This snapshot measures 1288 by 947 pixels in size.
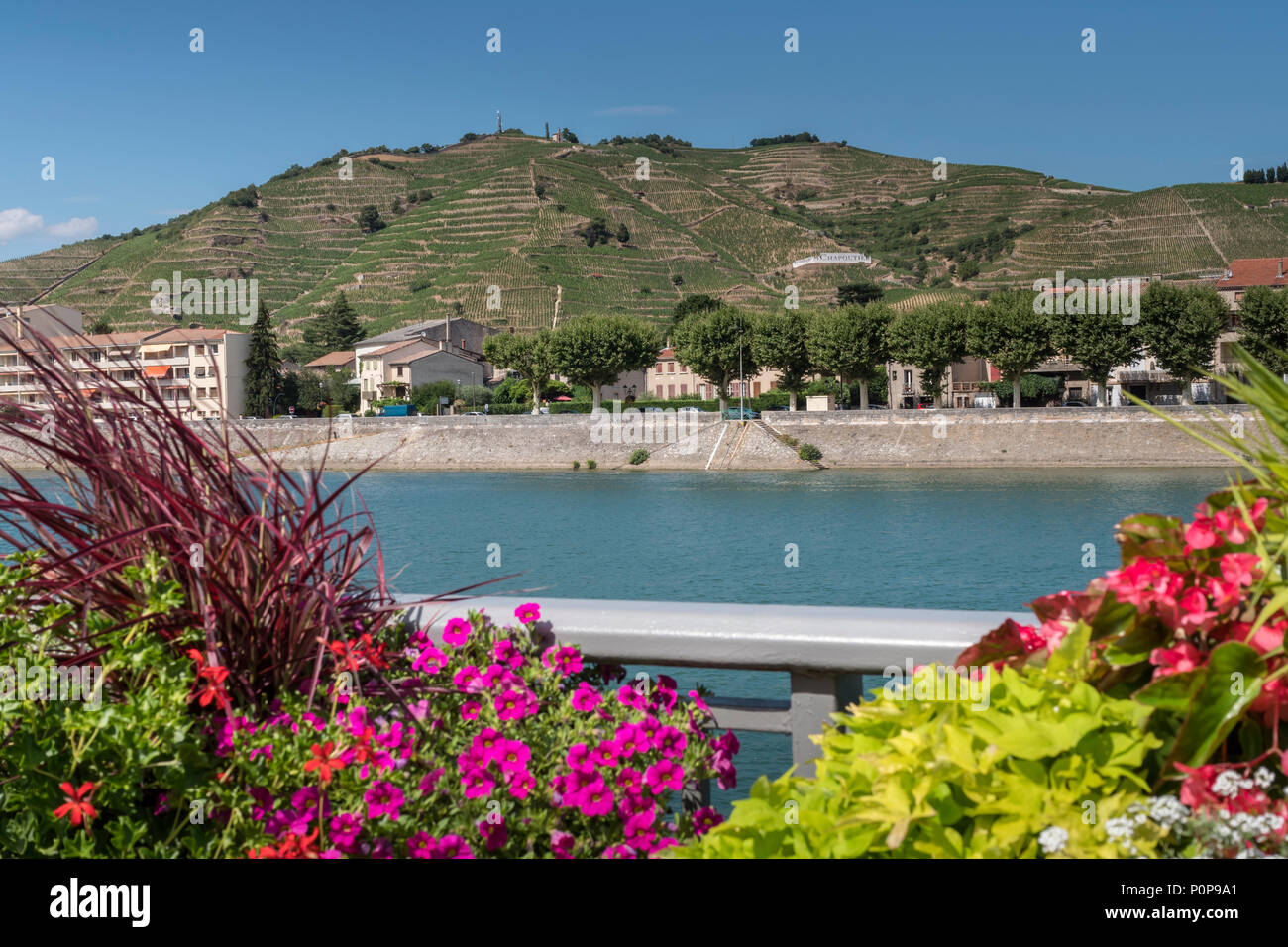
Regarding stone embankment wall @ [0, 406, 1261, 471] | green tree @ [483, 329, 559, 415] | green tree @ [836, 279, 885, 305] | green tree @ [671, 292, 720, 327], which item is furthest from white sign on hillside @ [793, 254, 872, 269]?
stone embankment wall @ [0, 406, 1261, 471]

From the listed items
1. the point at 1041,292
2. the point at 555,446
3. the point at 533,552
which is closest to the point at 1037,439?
the point at 1041,292

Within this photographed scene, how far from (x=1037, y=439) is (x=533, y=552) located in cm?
3094

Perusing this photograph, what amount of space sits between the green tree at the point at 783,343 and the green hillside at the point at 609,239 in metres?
45.4

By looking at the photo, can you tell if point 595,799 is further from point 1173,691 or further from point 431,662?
point 1173,691

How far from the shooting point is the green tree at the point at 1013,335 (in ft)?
183

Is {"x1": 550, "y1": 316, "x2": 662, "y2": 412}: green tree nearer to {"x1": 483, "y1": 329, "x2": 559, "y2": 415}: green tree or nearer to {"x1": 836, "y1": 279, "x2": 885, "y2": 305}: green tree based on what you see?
{"x1": 483, "y1": 329, "x2": 559, "y2": 415}: green tree

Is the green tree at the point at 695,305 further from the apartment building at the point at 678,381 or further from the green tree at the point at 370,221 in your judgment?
the green tree at the point at 370,221

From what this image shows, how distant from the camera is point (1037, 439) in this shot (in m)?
50.3

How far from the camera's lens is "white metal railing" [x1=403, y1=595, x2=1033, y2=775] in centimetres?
211

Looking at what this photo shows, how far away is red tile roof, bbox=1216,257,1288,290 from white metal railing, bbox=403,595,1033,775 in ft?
256
